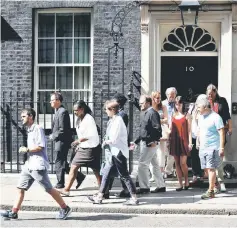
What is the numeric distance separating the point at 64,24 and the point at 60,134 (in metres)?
3.73

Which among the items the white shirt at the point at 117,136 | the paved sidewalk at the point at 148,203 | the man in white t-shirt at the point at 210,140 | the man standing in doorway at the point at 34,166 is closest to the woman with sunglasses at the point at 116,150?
the white shirt at the point at 117,136

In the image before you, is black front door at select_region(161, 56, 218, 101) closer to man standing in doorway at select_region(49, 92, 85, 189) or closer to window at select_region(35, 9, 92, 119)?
window at select_region(35, 9, 92, 119)

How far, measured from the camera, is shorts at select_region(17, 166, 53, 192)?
8125mm

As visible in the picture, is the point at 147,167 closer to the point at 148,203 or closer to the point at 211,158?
the point at 148,203

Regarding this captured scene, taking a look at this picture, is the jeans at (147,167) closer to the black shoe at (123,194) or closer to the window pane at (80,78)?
the black shoe at (123,194)

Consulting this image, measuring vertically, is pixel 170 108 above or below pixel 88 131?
above

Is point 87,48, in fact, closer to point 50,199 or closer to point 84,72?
point 84,72

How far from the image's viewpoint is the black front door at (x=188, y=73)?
12.5 meters

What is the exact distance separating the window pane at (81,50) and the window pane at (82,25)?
158mm

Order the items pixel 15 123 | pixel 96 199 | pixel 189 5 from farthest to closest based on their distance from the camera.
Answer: pixel 15 123 < pixel 189 5 < pixel 96 199

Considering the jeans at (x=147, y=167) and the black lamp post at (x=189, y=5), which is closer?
the jeans at (x=147, y=167)

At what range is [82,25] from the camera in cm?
1290

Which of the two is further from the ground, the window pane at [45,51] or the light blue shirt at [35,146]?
the window pane at [45,51]

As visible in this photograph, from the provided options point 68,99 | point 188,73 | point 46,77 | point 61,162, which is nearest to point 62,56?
point 46,77
